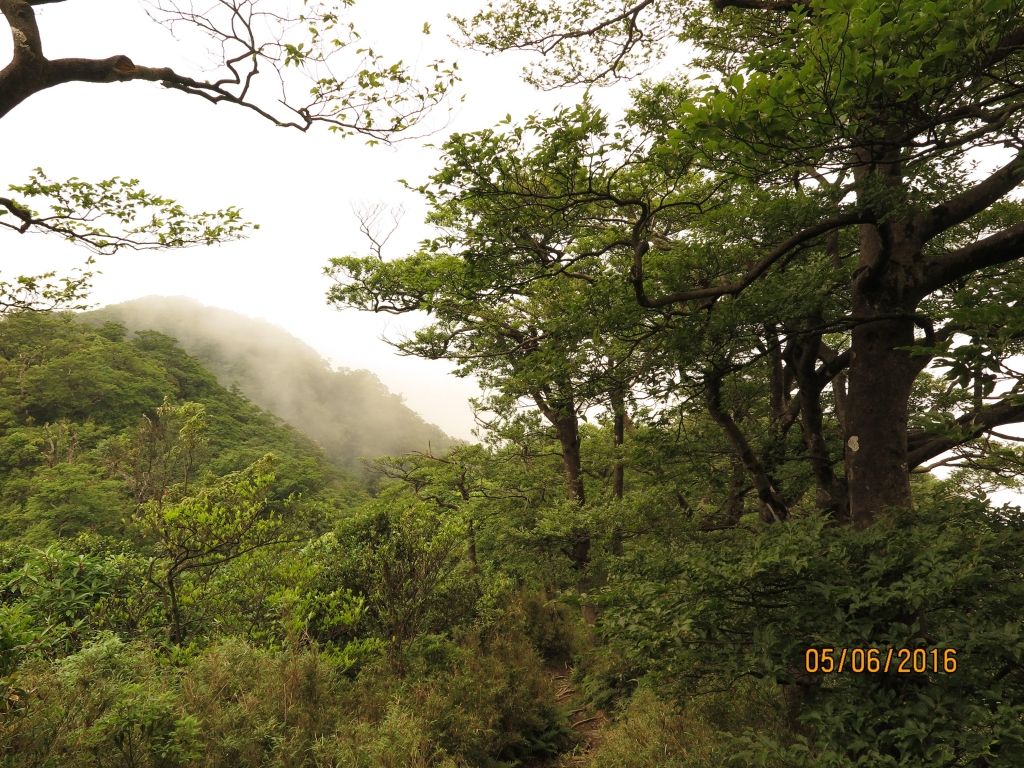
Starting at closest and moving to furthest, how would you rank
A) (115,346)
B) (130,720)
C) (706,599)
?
(706,599) < (130,720) < (115,346)

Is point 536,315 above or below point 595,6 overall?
below

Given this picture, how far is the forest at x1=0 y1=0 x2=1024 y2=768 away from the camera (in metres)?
2.79

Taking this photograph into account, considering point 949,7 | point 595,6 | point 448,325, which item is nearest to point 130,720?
point 949,7

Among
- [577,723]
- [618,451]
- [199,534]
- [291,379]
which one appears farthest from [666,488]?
[291,379]

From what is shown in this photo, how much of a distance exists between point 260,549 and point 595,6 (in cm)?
847

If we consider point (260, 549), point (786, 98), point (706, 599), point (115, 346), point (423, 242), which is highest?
point (115, 346)

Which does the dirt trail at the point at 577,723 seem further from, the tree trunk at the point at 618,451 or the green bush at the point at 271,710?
the tree trunk at the point at 618,451

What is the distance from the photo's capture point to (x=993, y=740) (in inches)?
97.1

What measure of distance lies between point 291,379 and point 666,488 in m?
62.9

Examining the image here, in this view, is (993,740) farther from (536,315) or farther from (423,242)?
(536,315)
